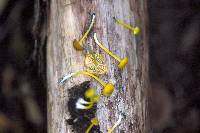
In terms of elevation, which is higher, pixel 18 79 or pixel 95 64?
pixel 95 64

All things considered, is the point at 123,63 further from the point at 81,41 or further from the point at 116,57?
the point at 81,41

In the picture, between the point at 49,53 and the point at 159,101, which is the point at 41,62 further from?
the point at 159,101

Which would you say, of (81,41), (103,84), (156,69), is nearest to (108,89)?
(103,84)

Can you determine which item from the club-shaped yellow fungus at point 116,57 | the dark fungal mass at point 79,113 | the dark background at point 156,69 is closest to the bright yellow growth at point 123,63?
the club-shaped yellow fungus at point 116,57

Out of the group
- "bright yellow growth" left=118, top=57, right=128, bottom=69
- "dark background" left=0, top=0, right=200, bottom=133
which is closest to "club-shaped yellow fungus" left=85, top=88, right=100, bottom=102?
"bright yellow growth" left=118, top=57, right=128, bottom=69

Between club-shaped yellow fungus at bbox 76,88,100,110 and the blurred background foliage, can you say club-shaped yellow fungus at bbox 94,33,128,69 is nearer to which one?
club-shaped yellow fungus at bbox 76,88,100,110

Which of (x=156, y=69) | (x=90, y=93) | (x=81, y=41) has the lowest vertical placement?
(x=156, y=69)
